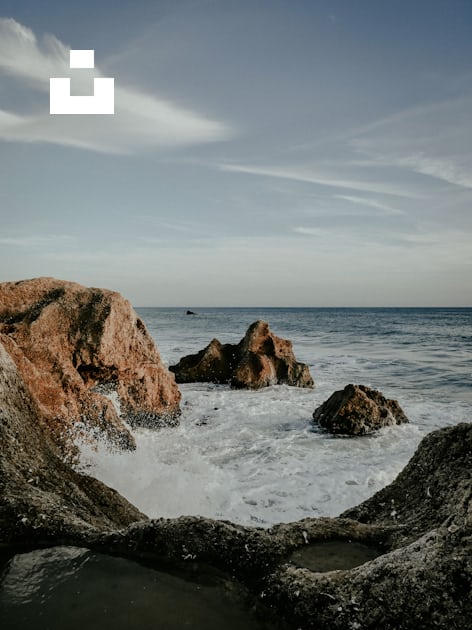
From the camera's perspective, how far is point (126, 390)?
865 centimetres

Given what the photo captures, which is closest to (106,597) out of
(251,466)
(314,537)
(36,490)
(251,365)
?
(36,490)

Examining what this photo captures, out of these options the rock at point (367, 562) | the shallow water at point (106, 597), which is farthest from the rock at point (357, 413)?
the shallow water at point (106, 597)

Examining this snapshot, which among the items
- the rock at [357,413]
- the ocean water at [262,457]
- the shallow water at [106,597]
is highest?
the shallow water at [106,597]

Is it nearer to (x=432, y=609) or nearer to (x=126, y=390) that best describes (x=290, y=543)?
(x=432, y=609)

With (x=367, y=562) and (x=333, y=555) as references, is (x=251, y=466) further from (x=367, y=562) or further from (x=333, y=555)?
(x=367, y=562)

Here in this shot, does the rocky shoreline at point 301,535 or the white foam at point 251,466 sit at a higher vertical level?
the rocky shoreline at point 301,535

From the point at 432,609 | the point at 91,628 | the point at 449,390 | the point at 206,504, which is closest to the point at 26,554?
the point at 91,628

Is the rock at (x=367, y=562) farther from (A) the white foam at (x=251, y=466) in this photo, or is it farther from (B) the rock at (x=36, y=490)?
(A) the white foam at (x=251, y=466)

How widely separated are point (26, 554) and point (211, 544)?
1.09m

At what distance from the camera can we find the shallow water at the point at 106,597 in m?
2.01

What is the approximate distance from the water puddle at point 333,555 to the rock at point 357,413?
7.16 m

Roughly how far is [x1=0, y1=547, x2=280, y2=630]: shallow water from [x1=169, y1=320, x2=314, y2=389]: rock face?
41.3 ft

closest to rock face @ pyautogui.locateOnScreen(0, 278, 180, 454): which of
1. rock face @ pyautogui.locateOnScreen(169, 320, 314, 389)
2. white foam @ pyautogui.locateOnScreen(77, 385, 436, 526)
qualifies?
white foam @ pyautogui.locateOnScreen(77, 385, 436, 526)

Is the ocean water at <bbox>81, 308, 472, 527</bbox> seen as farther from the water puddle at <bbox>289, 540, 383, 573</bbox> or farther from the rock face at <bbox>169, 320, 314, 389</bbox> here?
the water puddle at <bbox>289, 540, 383, 573</bbox>
